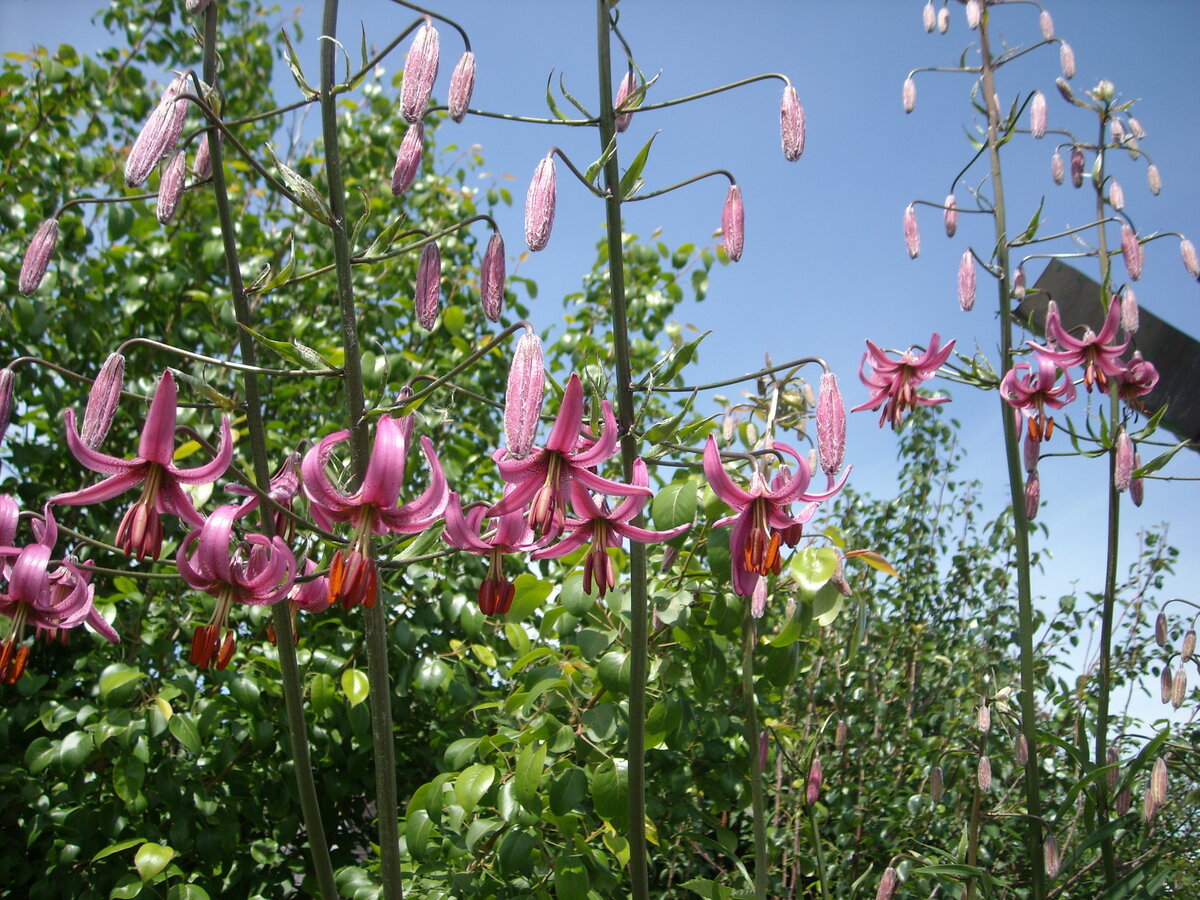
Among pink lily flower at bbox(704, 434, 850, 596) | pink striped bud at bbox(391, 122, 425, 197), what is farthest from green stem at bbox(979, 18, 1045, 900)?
pink striped bud at bbox(391, 122, 425, 197)

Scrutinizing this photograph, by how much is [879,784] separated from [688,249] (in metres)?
1.55

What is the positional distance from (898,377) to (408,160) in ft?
3.54

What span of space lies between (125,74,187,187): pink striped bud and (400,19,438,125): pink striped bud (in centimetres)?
25

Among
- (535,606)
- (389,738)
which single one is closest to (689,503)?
(535,606)

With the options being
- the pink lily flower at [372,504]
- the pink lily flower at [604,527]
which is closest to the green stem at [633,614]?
the pink lily flower at [604,527]

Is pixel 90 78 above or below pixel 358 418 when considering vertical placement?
above

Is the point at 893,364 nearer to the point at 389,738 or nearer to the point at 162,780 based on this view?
the point at 389,738

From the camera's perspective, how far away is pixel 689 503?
3.92ft

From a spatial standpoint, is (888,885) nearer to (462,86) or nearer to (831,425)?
(831,425)

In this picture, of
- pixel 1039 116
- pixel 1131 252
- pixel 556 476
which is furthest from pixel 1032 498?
pixel 556 476

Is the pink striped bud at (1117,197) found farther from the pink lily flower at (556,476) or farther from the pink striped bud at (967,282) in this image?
the pink lily flower at (556,476)

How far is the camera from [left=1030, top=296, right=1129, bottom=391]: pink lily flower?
187cm

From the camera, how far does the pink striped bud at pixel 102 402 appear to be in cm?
94

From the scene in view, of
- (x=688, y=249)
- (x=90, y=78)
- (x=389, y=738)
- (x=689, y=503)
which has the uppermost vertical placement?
(x=90, y=78)
